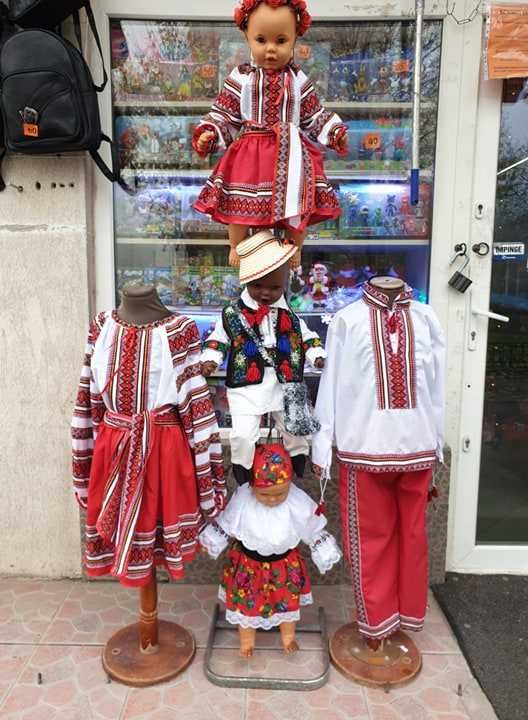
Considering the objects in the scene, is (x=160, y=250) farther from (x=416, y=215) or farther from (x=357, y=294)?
(x=416, y=215)

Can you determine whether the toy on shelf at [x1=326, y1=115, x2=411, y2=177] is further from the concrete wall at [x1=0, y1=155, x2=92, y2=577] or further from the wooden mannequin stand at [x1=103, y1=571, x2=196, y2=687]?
the wooden mannequin stand at [x1=103, y1=571, x2=196, y2=687]

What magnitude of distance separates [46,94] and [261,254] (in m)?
1.19

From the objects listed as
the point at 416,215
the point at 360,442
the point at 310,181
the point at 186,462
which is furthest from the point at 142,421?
the point at 416,215

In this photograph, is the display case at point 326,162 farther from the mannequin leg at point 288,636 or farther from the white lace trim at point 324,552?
the mannequin leg at point 288,636

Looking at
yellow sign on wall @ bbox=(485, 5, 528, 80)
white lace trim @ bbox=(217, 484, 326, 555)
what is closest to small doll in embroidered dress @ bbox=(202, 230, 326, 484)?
white lace trim @ bbox=(217, 484, 326, 555)

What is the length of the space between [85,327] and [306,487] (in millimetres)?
1313

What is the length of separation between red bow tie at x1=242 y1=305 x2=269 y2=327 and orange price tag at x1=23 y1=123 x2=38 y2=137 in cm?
121

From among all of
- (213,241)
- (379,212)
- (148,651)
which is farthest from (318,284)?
(148,651)

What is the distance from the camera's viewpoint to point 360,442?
2.36m

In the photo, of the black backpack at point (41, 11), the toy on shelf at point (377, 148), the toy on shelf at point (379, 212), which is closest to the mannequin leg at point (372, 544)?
the toy on shelf at point (379, 212)

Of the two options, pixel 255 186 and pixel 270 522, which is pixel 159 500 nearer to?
pixel 270 522

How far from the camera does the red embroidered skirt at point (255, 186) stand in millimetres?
2232

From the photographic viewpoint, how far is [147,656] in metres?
2.55

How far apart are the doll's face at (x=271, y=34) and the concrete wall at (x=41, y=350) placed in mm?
1080
